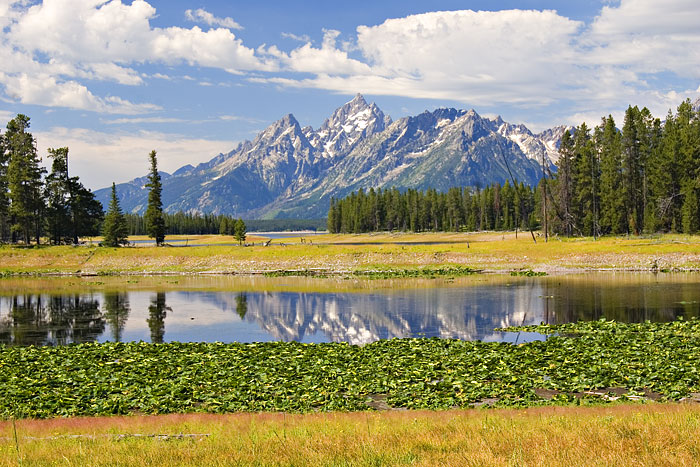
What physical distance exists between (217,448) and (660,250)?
81046 millimetres

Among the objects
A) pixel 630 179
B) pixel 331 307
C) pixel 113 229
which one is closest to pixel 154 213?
pixel 113 229

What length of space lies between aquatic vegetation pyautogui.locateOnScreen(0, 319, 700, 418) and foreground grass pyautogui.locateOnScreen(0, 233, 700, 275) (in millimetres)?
48671

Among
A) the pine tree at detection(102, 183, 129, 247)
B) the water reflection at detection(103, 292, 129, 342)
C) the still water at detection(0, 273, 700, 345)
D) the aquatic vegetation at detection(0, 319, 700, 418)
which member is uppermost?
the pine tree at detection(102, 183, 129, 247)

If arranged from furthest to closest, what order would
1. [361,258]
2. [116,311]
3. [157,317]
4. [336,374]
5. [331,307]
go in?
[361,258], [116,311], [331,307], [157,317], [336,374]

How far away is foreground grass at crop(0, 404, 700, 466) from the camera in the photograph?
11367 millimetres

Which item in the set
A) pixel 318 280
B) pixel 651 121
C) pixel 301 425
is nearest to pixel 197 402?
pixel 301 425

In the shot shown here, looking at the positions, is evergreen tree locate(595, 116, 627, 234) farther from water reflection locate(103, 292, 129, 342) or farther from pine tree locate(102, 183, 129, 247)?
pine tree locate(102, 183, 129, 247)

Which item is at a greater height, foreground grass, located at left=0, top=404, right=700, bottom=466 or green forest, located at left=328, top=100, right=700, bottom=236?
green forest, located at left=328, top=100, right=700, bottom=236

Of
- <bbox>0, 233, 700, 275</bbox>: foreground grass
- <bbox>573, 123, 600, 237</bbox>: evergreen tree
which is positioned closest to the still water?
<bbox>0, 233, 700, 275</bbox>: foreground grass

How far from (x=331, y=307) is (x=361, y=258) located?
39.7m

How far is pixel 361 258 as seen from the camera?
9012cm

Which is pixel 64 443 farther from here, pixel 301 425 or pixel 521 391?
pixel 521 391

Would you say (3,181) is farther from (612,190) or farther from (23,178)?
(612,190)

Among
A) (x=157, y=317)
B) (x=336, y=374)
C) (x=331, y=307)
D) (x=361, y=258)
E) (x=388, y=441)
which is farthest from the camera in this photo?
(x=361, y=258)
